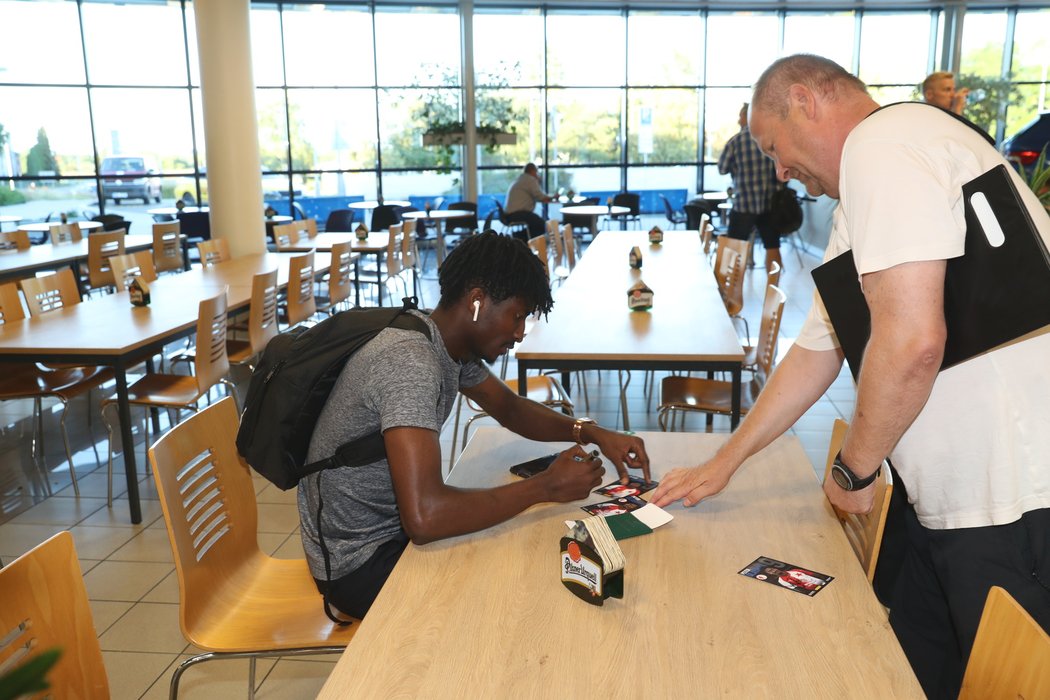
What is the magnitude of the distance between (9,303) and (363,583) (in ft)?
11.3

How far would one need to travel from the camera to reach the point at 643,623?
143cm

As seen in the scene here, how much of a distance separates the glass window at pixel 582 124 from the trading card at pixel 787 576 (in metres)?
12.4

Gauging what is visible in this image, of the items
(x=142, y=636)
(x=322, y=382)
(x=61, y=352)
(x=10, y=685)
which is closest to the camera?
(x=10, y=685)

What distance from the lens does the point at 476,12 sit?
13.0m

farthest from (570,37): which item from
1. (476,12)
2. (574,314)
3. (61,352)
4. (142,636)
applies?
(142,636)

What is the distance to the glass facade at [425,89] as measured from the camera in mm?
12219

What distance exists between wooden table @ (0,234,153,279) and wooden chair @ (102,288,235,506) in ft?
10.9

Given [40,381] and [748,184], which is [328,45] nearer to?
[748,184]

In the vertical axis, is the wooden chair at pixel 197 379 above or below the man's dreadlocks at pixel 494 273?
below

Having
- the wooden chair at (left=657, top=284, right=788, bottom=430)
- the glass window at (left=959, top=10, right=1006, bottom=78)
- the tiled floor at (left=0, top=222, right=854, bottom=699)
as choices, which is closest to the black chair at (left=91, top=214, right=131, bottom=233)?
the tiled floor at (left=0, top=222, right=854, bottom=699)

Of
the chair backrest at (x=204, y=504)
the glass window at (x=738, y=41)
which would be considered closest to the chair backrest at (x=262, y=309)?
the chair backrest at (x=204, y=504)

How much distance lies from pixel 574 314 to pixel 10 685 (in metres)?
3.80

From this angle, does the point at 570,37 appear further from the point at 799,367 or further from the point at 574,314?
the point at 799,367

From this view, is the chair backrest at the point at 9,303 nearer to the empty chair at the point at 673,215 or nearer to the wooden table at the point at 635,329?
the wooden table at the point at 635,329
